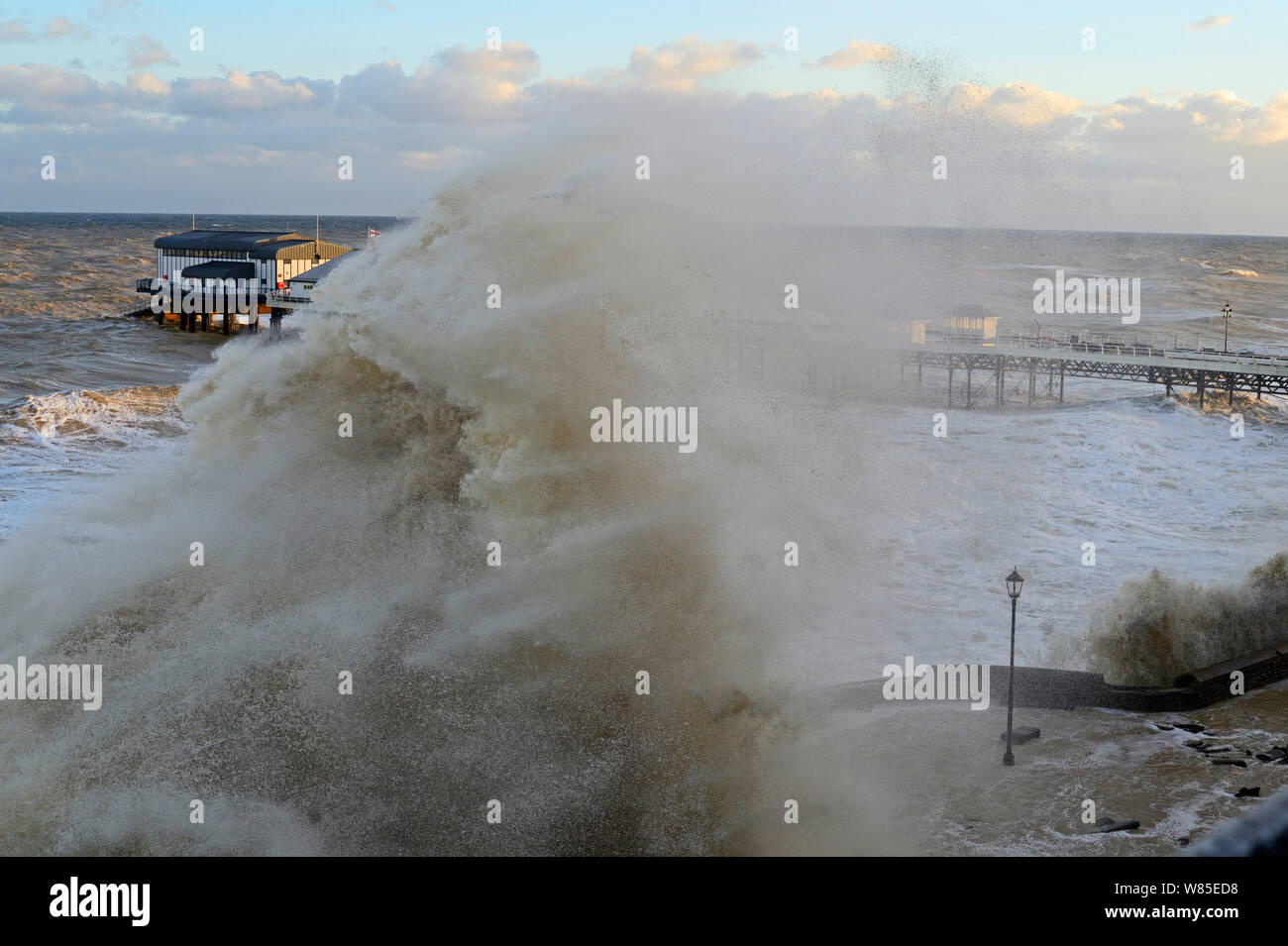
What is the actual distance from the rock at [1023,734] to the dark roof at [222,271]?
60144mm

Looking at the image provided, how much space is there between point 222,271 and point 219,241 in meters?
5.03

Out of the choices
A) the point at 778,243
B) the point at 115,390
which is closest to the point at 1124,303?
the point at 115,390

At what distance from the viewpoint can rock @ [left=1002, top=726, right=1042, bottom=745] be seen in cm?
1557

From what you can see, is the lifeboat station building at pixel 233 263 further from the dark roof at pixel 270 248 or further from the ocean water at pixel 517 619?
the ocean water at pixel 517 619

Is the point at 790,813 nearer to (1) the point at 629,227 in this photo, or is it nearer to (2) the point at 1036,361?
(1) the point at 629,227

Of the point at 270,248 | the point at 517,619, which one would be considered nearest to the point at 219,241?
the point at 270,248

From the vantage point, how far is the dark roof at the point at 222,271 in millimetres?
66812

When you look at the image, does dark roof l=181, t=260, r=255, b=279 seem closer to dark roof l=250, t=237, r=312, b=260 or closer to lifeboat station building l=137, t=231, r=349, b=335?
lifeboat station building l=137, t=231, r=349, b=335

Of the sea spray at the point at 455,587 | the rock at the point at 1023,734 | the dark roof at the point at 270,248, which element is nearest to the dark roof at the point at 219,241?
the dark roof at the point at 270,248

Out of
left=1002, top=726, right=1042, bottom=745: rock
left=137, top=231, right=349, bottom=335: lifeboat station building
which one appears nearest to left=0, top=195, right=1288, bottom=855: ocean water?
left=1002, top=726, right=1042, bottom=745: rock

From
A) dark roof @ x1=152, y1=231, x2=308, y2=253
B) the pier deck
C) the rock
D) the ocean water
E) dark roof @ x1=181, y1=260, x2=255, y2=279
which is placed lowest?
the rock

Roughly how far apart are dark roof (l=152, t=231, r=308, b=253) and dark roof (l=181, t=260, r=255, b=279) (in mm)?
1329

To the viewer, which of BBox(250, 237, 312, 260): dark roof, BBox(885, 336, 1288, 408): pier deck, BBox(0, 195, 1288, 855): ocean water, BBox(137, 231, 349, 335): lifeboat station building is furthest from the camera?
BBox(250, 237, 312, 260): dark roof

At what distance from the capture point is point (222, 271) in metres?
67.2
